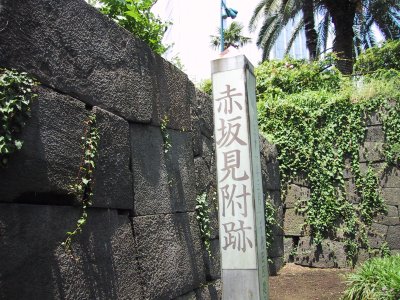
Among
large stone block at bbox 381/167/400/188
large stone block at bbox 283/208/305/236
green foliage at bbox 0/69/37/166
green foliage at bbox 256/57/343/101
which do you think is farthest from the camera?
→ green foliage at bbox 256/57/343/101

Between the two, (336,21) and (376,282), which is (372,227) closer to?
(376,282)

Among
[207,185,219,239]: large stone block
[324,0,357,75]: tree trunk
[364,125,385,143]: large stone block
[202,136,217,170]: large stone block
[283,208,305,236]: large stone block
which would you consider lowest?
[283,208,305,236]: large stone block

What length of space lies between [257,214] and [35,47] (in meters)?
1.79

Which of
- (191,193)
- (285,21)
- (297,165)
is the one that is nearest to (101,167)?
(191,193)

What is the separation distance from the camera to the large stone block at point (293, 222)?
7102 millimetres

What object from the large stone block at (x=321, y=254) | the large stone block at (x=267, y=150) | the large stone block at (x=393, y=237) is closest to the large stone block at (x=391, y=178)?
the large stone block at (x=393, y=237)

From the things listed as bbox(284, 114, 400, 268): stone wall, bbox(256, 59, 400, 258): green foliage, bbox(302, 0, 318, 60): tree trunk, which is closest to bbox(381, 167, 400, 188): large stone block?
bbox(284, 114, 400, 268): stone wall

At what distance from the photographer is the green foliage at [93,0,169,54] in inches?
136

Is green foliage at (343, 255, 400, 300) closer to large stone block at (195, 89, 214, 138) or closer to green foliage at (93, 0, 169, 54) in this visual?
large stone block at (195, 89, 214, 138)

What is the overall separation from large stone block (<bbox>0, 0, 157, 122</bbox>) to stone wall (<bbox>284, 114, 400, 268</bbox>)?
4.46 metres

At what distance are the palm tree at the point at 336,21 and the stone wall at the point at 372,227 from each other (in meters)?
3.62

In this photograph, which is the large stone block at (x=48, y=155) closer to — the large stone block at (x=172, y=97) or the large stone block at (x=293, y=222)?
the large stone block at (x=172, y=97)

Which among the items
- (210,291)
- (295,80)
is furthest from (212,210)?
(295,80)

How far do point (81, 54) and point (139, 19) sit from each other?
1.01 meters
